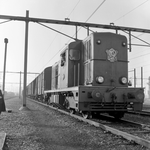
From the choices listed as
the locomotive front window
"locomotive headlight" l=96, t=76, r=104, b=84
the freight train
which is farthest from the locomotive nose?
the locomotive front window

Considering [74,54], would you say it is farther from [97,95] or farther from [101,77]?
[97,95]

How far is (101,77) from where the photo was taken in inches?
305

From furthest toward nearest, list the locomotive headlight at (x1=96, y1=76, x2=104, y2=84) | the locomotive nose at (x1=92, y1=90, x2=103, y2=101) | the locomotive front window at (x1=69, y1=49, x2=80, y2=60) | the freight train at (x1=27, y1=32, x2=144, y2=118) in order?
the locomotive front window at (x1=69, y1=49, x2=80, y2=60) < the locomotive headlight at (x1=96, y1=76, x2=104, y2=84) < the freight train at (x1=27, y1=32, x2=144, y2=118) < the locomotive nose at (x1=92, y1=90, x2=103, y2=101)

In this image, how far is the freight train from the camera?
7031mm

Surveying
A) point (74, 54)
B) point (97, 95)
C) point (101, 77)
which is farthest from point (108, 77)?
point (74, 54)

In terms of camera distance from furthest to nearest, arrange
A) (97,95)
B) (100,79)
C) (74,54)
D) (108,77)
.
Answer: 1. (74,54)
2. (108,77)
3. (100,79)
4. (97,95)

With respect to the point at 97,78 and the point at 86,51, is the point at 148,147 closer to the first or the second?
the point at 97,78

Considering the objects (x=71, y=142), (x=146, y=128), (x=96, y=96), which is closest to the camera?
(x=71, y=142)

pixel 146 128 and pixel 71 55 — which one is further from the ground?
pixel 71 55

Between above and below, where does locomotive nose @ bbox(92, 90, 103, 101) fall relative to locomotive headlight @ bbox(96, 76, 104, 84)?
below

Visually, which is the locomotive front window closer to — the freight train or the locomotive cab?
the freight train

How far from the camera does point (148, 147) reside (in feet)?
12.6

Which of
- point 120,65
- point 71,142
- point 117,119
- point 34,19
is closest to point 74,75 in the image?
point 120,65

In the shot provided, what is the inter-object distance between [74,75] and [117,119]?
8.67ft
